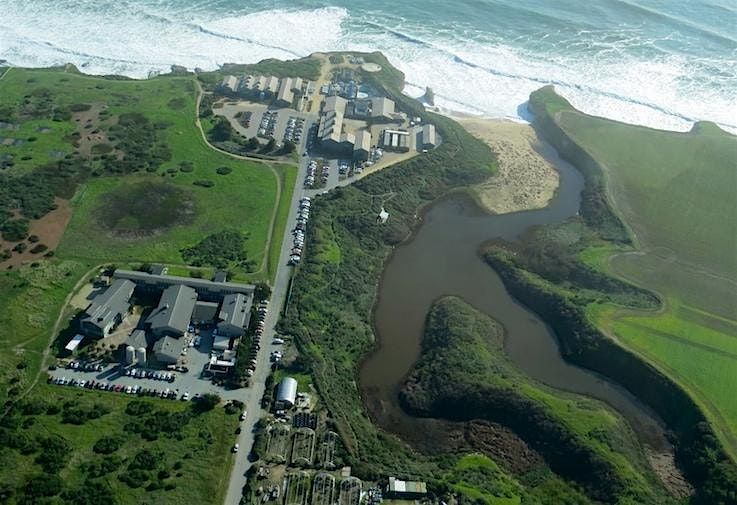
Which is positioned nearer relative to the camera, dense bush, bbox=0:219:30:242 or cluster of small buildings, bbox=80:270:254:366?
cluster of small buildings, bbox=80:270:254:366

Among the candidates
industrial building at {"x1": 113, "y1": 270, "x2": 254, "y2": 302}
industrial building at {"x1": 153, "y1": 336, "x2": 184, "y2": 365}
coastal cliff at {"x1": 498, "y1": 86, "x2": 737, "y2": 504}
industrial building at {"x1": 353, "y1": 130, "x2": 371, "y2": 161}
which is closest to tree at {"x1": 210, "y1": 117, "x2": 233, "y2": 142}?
industrial building at {"x1": 353, "y1": 130, "x2": 371, "y2": 161}

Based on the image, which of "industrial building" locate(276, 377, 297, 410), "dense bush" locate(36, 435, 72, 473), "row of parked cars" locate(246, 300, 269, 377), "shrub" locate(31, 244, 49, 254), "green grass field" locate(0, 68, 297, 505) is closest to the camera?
"dense bush" locate(36, 435, 72, 473)

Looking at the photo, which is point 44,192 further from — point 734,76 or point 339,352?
point 734,76

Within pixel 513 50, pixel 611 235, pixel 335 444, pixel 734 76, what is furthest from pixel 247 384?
pixel 734 76

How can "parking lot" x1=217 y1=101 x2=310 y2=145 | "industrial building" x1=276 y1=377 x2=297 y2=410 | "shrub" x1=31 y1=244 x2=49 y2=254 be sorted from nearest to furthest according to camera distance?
1. "industrial building" x1=276 y1=377 x2=297 y2=410
2. "shrub" x1=31 y1=244 x2=49 y2=254
3. "parking lot" x1=217 y1=101 x2=310 y2=145

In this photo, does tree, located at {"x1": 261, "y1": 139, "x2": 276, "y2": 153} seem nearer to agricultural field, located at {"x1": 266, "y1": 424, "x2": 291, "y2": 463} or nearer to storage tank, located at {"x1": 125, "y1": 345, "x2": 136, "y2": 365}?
storage tank, located at {"x1": 125, "y1": 345, "x2": 136, "y2": 365}

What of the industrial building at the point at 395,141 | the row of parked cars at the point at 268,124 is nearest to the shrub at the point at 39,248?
the row of parked cars at the point at 268,124

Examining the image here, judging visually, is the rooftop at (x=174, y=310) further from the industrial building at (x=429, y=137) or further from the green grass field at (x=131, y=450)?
the industrial building at (x=429, y=137)
